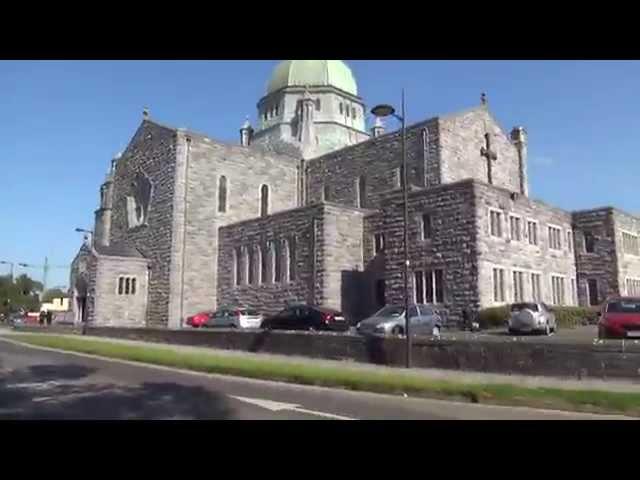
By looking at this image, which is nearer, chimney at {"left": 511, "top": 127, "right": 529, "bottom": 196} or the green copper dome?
chimney at {"left": 511, "top": 127, "right": 529, "bottom": 196}

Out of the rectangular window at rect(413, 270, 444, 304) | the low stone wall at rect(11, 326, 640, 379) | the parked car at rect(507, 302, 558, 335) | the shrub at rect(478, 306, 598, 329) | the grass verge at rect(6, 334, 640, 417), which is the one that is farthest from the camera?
the rectangular window at rect(413, 270, 444, 304)

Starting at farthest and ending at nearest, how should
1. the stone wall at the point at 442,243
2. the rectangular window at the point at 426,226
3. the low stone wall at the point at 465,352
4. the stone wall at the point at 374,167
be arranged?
the stone wall at the point at 374,167 → the rectangular window at the point at 426,226 → the stone wall at the point at 442,243 → the low stone wall at the point at 465,352

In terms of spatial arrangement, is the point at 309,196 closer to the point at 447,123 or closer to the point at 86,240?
the point at 447,123

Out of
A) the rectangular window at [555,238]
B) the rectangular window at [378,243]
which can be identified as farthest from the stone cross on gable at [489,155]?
the rectangular window at [378,243]

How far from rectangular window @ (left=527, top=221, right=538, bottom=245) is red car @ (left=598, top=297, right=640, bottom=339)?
14.7 metres

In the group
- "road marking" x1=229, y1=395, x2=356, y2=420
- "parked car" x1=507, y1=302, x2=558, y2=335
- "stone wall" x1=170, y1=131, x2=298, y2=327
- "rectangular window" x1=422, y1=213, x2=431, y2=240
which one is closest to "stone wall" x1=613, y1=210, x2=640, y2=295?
"rectangular window" x1=422, y1=213, x2=431, y2=240

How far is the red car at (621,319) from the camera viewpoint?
20359mm

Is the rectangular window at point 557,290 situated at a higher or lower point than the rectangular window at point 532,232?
lower

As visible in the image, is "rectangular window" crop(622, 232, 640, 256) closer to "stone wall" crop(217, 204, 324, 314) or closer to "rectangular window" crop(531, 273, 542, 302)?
"rectangular window" crop(531, 273, 542, 302)

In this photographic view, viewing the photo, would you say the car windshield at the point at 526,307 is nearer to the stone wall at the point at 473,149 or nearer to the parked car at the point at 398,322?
the parked car at the point at 398,322

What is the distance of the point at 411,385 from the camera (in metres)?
13.4

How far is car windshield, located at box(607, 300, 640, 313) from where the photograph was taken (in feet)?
68.3

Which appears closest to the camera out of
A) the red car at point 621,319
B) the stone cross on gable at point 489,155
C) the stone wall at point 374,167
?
the red car at point 621,319

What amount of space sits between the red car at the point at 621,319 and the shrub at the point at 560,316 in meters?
7.38
